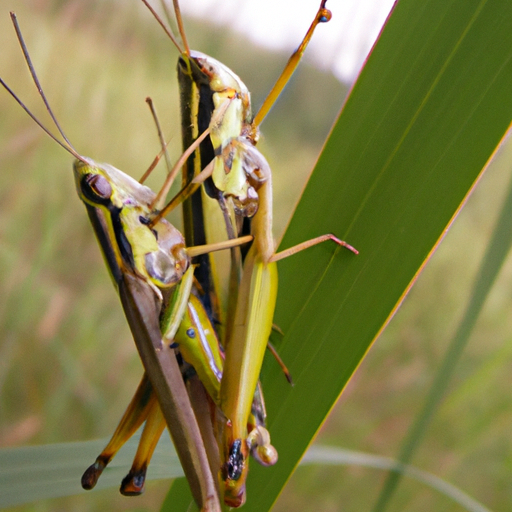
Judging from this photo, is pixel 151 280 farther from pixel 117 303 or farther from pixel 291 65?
pixel 117 303

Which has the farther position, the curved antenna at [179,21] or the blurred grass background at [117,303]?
the blurred grass background at [117,303]

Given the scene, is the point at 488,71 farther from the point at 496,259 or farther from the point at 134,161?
the point at 134,161

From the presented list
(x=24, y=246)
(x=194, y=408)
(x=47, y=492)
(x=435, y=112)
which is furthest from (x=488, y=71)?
(x=24, y=246)

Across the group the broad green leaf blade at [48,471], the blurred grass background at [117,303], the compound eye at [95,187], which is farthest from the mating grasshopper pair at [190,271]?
the blurred grass background at [117,303]

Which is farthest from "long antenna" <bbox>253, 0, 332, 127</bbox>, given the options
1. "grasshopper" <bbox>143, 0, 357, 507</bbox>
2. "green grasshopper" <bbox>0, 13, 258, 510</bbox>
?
"green grasshopper" <bbox>0, 13, 258, 510</bbox>

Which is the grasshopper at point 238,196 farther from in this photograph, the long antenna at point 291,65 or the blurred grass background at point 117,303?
the blurred grass background at point 117,303

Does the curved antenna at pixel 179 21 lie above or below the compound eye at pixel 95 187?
above

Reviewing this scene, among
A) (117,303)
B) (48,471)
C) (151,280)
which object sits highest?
(151,280)

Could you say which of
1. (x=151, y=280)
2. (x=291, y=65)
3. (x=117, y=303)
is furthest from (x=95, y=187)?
(x=117, y=303)

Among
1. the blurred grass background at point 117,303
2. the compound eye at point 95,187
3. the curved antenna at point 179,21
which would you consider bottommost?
the blurred grass background at point 117,303
